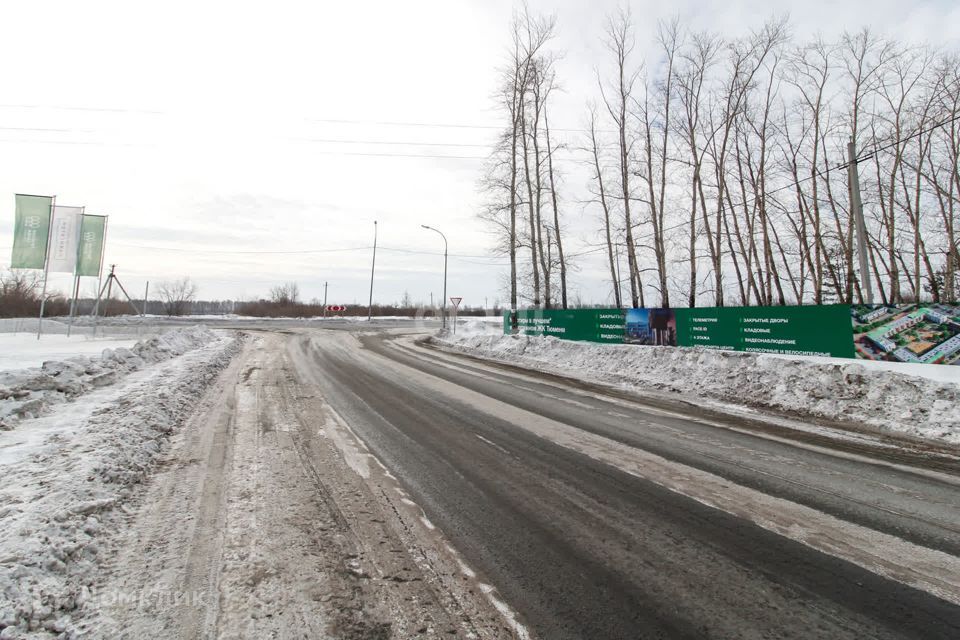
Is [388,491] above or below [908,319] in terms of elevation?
below

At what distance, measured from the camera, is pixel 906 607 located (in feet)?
8.45

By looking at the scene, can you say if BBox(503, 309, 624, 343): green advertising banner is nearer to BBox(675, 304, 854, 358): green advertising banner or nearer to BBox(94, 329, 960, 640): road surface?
BBox(675, 304, 854, 358): green advertising banner

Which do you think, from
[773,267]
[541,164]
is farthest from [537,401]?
[773,267]

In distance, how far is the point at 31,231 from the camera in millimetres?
21203

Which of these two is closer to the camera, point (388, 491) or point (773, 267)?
point (388, 491)

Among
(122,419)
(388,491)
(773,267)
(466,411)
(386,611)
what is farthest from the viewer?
(773,267)

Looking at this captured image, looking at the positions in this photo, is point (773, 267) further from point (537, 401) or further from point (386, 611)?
point (386, 611)

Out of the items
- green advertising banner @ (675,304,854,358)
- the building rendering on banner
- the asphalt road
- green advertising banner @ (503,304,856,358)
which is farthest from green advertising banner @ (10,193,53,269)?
the building rendering on banner

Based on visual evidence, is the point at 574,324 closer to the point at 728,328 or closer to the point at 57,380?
the point at 728,328

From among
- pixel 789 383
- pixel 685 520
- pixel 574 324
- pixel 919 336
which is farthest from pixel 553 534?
pixel 574 324

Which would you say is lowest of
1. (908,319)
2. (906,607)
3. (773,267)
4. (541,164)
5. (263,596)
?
(263,596)

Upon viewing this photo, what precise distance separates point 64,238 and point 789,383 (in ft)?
103

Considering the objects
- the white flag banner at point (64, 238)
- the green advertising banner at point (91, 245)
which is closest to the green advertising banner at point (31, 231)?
the white flag banner at point (64, 238)

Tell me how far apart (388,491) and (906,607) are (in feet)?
12.5
